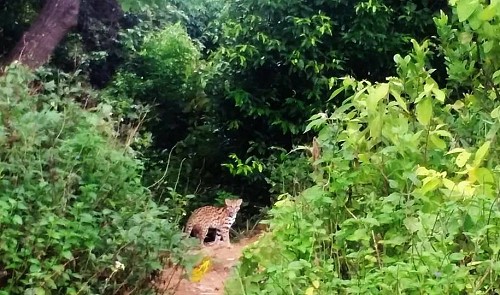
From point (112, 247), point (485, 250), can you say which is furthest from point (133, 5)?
point (485, 250)

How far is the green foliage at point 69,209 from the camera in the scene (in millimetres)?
2932

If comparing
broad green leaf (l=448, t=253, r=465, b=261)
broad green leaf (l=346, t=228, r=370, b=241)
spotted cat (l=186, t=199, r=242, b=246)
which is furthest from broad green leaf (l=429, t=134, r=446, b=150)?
spotted cat (l=186, t=199, r=242, b=246)

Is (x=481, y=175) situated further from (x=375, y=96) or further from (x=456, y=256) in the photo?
(x=375, y=96)

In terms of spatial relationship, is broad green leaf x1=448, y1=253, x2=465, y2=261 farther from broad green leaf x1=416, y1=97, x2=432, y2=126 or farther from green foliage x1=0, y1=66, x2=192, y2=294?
green foliage x1=0, y1=66, x2=192, y2=294

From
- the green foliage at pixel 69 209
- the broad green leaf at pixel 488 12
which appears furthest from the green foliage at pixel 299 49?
the broad green leaf at pixel 488 12

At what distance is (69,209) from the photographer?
314cm

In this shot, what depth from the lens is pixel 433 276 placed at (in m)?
1.90

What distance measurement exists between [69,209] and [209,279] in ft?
5.58

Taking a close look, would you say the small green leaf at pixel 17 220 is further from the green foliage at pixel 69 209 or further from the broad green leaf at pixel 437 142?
the broad green leaf at pixel 437 142

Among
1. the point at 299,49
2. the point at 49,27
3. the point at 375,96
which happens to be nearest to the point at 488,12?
the point at 375,96

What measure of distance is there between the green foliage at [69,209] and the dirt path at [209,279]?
285 mm

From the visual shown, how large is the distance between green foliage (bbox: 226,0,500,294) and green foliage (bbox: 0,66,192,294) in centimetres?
86

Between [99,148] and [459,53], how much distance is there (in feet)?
6.10

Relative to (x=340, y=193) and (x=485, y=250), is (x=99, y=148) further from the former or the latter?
(x=485, y=250)
